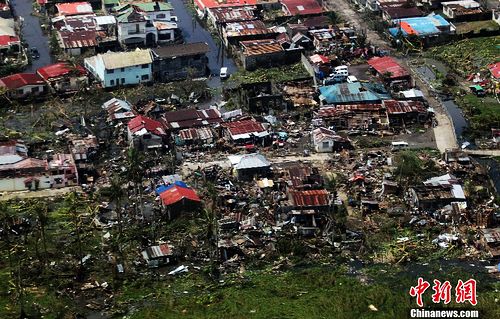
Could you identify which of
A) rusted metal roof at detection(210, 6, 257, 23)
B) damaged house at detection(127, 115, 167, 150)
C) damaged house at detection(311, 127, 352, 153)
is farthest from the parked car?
damaged house at detection(311, 127, 352, 153)

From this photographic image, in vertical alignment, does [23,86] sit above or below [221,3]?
below

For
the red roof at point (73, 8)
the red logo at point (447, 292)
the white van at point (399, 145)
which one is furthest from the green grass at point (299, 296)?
the red roof at point (73, 8)

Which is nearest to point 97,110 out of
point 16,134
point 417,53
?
point 16,134

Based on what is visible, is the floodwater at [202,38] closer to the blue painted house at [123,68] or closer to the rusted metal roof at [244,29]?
the rusted metal roof at [244,29]

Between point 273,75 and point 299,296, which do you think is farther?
point 273,75

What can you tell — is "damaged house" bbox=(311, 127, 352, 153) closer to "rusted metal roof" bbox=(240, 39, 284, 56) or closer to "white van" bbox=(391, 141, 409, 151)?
"white van" bbox=(391, 141, 409, 151)

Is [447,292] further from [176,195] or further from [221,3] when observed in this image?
[221,3]

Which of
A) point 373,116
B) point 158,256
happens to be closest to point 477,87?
point 373,116
